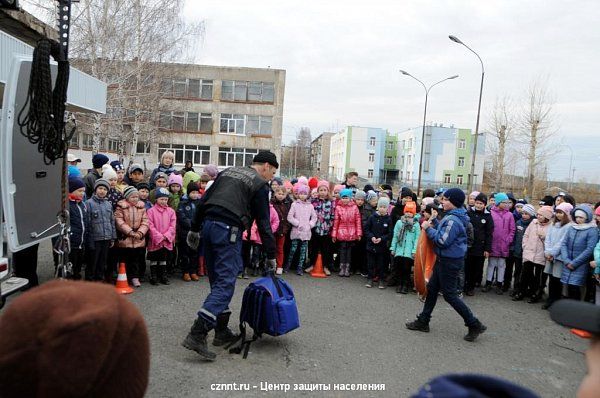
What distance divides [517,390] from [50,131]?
351 centimetres

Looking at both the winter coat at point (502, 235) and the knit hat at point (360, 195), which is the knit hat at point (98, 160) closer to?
the knit hat at point (360, 195)

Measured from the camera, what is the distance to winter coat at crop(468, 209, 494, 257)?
8.34 meters

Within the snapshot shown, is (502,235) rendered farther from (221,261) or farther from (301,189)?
(221,261)

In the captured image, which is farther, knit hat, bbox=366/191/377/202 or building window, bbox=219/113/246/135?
building window, bbox=219/113/246/135

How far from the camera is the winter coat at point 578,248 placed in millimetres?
7035

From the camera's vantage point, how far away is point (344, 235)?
8938mm

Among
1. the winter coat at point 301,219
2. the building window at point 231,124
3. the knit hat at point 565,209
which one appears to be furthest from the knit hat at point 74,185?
the building window at point 231,124

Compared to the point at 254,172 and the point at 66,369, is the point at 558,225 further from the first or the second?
the point at 66,369

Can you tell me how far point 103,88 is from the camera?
25.4ft

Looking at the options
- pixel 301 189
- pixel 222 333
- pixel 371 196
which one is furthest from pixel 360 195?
pixel 222 333

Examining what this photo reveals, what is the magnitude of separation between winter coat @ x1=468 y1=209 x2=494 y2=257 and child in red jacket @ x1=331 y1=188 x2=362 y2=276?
84.7 inches

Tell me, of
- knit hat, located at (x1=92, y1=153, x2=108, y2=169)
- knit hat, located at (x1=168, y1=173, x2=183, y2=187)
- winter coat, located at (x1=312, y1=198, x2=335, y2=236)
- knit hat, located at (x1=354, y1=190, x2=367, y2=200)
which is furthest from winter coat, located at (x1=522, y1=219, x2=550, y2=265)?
knit hat, located at (x1=92, y1=153, x2=108, y2=169)

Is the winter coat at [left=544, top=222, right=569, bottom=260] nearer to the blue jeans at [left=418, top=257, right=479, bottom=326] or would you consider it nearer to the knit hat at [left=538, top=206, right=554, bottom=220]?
the knit hat at [left=538, top=206, right=554, bottom=220]

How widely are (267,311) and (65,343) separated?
400 cm
